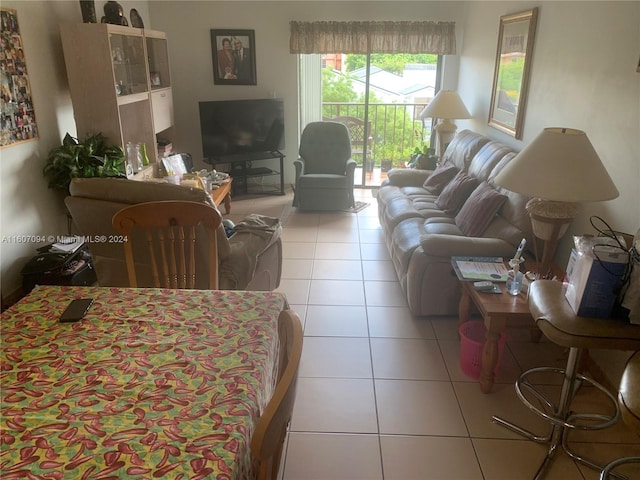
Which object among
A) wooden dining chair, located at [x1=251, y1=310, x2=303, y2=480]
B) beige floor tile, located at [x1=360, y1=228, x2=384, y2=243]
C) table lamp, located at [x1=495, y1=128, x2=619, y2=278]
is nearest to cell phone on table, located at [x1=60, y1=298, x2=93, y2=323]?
wooden dining chair, located at [x1=251, y1=310, x2=303, y2=480]

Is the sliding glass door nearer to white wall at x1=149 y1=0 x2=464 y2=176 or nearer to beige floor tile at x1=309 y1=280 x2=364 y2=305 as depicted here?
white wall at x1=149 y1=0 x2=464 y2=176

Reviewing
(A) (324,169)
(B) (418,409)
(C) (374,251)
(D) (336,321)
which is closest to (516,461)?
(B) (418,409)

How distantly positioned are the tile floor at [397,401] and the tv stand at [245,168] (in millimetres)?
2431

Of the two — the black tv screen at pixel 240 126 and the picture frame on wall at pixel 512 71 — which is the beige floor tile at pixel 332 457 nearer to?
the picture frame on wall at pixel 512 71

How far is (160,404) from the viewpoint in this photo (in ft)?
3.63

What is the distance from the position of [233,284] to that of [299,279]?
0.97 metres

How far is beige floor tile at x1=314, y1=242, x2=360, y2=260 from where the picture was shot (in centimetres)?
404

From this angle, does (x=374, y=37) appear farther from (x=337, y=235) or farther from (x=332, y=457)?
(x=332, y=457)

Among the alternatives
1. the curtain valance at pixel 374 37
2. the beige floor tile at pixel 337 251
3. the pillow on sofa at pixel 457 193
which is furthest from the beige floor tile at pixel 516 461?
the curtain valance at pixel 374 37

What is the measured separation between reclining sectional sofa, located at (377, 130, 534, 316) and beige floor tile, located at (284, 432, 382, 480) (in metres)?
1.13

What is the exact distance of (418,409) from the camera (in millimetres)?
2270

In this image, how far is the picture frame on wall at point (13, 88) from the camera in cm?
306

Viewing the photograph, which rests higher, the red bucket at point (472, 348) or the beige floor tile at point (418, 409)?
the red bucket at point (472, 348)

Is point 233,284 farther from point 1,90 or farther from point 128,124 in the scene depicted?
point 128,124
